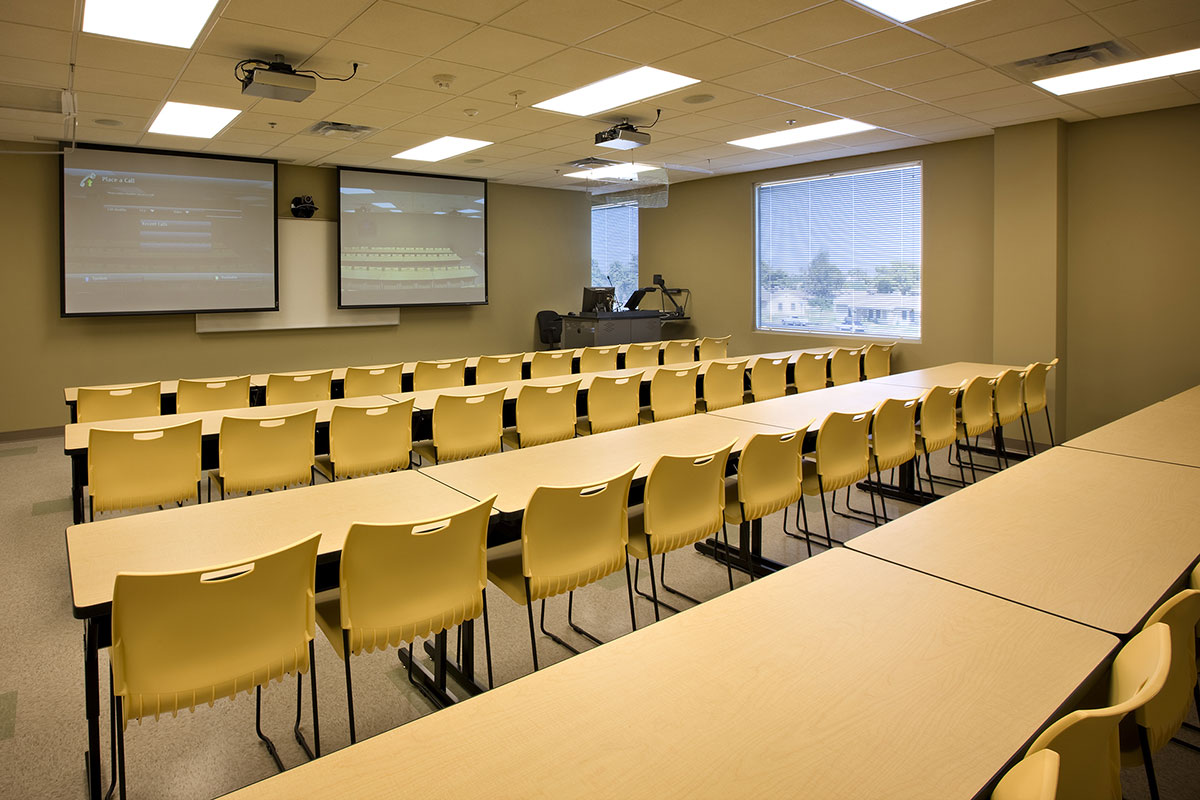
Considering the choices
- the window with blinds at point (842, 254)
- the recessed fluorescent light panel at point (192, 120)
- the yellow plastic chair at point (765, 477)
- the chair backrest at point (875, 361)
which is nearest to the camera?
the yellow plastic chair at point (765, 477)

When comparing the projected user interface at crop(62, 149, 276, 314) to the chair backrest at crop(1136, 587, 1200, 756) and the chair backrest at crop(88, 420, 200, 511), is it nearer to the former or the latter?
the chair backrest at crop(88, 420, 200, 511)

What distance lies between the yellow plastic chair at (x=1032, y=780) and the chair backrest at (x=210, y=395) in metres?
5.34

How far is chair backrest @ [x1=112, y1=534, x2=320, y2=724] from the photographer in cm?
185

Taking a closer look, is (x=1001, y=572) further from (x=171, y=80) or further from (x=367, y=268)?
(x=367, y=268)

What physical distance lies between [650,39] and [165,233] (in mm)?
6363

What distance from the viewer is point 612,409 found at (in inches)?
211

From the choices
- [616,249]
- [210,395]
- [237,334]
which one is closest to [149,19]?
[210,395]

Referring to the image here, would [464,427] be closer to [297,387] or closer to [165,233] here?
[297,387]

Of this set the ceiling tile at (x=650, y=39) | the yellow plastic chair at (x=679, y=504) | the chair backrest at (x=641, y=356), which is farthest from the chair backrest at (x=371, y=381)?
the yellow plastic chair at (x=679, y=504)

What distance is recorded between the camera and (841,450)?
3.86 metres

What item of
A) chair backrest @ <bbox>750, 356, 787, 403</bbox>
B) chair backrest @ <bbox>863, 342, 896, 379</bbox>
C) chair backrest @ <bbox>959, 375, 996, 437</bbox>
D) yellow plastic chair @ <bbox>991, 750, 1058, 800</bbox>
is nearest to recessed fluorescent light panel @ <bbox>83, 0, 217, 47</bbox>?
chair backrest @ <bbox>750, 356, 787, 403</bbox>

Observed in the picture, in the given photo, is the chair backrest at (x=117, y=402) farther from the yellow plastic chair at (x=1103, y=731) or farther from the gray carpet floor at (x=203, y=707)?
the yellow plastic chair at (x=1103, y=731)

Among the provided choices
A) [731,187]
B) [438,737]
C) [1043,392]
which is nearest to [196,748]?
[438,737]

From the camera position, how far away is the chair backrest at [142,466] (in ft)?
11.9
